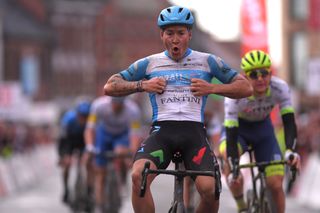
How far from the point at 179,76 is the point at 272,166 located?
2164 millimetres

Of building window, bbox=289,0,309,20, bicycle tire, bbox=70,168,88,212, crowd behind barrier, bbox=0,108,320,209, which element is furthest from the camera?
building window, bbox=289,0,309,20

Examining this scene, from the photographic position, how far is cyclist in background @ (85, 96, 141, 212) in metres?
14.5

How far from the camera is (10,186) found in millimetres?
25312

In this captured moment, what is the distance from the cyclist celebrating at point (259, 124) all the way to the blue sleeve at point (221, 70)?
153 centimetres

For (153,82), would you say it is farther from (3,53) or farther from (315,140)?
(3,53)

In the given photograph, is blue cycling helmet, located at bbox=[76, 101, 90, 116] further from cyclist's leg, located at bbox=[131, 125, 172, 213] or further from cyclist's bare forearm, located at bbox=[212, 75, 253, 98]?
cyclist's bare forearm, located at bbox=[212, 75, 253, 98]

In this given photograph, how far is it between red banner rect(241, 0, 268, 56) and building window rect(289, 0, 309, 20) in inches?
2333

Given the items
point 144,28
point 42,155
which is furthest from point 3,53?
point 42,155

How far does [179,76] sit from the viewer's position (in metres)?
8.10

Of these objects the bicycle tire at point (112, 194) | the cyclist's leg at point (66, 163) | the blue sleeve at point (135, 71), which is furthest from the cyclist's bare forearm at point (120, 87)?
the cyclist's leg at point (66, 163)

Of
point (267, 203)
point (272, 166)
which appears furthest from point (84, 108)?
point (267, 203)

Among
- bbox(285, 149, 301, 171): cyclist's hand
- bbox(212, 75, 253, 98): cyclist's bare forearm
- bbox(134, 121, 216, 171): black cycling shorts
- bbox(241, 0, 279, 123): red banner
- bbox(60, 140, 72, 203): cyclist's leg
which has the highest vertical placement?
bbox(241, 0, 279, 123): red banner

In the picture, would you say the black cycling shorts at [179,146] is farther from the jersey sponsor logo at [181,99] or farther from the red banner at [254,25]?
the red banner at [254,25]

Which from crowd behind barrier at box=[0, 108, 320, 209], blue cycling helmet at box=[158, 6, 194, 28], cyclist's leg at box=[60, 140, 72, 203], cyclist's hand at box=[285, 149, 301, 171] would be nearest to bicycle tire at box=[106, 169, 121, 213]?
cyclist's leg at box=[60, 140, 72, 203]
